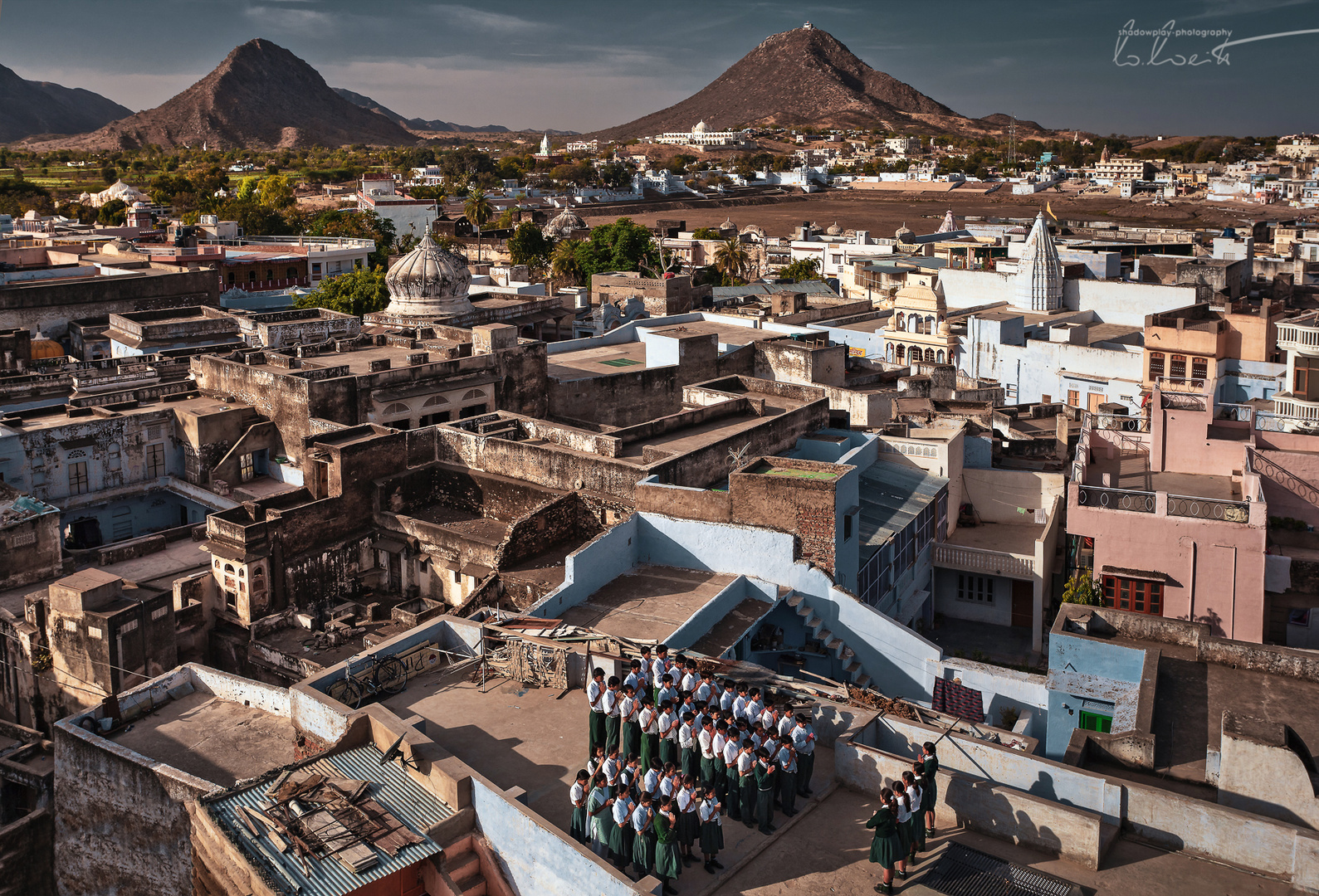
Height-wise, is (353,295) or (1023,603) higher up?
(353,295)

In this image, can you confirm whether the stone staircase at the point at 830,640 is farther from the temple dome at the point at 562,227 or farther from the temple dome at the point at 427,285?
the temple dome at the point at 562,227

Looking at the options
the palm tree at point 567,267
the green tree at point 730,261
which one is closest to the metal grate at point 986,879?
the palm tree at point 567,267

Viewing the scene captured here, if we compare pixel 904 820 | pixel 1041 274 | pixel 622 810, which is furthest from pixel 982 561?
pixel 1041 274

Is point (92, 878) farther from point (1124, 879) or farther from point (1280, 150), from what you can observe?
point (1280, 150)

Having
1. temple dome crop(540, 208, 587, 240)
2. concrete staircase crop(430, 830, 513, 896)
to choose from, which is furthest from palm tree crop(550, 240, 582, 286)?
concrete staircase crop(430, 830, 513, 896)

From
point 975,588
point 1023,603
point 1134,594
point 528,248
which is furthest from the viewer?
point 528,248

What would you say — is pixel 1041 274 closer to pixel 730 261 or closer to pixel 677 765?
pixel 730 261
